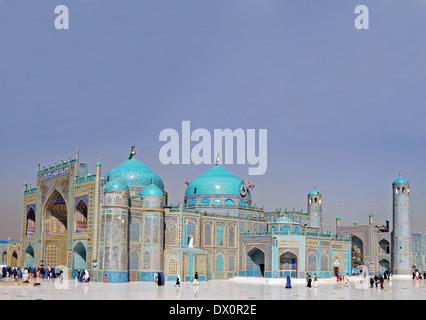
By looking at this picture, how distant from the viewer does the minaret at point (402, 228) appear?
234ft

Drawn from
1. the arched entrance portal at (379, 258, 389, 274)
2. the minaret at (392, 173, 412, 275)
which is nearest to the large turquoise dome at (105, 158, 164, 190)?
the minaret at (392, 173, 412, 275)

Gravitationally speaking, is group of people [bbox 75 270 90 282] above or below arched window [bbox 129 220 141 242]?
below

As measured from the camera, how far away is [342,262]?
57.1 metres

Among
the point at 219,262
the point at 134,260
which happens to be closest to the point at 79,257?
the point at 134,260

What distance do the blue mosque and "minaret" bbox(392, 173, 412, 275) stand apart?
12.1 meters

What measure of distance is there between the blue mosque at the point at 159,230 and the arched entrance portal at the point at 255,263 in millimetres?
94

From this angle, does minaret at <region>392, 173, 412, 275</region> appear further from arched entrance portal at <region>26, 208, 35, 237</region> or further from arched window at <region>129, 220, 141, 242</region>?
arched entrance portal at <region>26, 208, 35, 237</region>

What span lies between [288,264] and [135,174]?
52.2 ft

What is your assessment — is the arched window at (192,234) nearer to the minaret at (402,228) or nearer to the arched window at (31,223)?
the arched window at (31,223)

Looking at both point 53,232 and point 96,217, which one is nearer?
point 96,217

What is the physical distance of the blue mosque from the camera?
1724 inches

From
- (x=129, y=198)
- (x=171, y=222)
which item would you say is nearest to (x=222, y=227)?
(x=171, y=222)

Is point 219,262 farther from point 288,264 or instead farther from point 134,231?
point 134,231

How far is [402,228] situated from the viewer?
235ft
